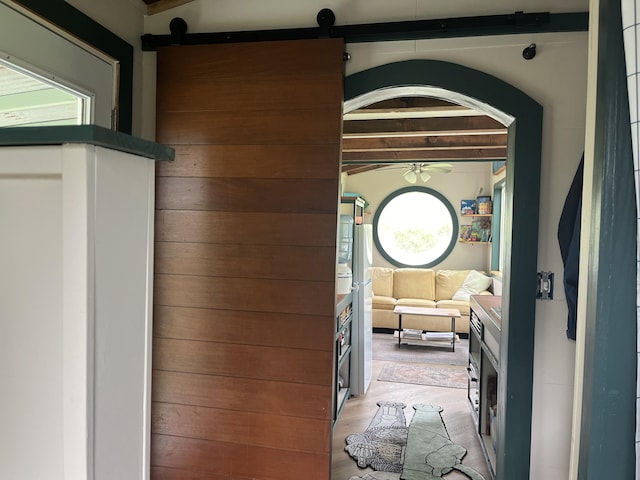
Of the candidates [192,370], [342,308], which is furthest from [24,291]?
[342,308]

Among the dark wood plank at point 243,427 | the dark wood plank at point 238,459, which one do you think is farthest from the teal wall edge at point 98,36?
the dark wood plank at point 238,459

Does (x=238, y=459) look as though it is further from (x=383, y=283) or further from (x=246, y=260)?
(x=383, y=283)

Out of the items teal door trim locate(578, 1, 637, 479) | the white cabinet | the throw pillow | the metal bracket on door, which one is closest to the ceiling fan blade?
the throw pillow

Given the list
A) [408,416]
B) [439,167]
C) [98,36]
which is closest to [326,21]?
[98,36]

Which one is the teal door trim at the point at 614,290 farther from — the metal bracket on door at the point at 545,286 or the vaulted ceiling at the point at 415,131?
the vaulted ceiling at the point at 415,131

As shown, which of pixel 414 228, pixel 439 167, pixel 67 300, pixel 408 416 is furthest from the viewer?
pixel 414 228

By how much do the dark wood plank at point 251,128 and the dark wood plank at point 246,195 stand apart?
168mm

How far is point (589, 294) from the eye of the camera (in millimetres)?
854

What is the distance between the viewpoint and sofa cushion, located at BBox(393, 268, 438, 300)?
685cm

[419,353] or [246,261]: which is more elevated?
[246,261]

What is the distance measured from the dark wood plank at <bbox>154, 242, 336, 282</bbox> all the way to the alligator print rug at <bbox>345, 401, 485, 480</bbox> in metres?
1.45

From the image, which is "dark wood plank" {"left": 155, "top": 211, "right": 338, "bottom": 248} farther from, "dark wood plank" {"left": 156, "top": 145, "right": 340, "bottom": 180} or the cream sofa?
the cream sofa

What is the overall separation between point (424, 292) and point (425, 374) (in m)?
2.32

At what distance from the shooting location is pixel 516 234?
188 centimetres
